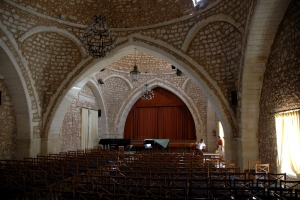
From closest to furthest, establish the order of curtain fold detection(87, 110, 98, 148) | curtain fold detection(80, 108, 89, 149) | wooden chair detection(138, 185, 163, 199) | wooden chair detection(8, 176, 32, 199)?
wooden chair detection(138, 185, 163, 199), wooden chair detection(8, 176, 32, 199), curtain fold detection(80, 108, 89, 149), curtain fold detection(87, 110, 98, 148)

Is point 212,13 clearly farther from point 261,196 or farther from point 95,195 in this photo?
point 95,195

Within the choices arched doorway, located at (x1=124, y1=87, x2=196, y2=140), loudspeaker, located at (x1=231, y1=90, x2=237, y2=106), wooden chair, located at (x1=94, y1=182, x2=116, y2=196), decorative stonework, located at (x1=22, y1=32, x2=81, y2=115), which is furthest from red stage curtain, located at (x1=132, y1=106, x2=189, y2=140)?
wooden chair, located at (x1=94, y1=182, x2=116, y2=196)

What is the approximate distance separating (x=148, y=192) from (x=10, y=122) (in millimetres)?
8803

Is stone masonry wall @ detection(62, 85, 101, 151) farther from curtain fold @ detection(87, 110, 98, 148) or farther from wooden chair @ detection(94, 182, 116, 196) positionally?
wooden chair @ detection(94, 182, 116, 196)

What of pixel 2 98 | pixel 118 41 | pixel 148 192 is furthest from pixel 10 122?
pixel 148 192

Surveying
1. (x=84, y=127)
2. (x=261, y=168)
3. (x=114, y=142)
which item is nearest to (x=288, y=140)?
(x=261, y=168)

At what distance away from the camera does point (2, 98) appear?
35.3 feet

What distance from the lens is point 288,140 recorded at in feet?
22.8

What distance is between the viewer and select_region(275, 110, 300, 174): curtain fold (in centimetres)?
655

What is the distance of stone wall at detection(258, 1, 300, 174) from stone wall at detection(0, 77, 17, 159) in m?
9.72

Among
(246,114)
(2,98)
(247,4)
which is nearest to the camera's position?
(247,4)

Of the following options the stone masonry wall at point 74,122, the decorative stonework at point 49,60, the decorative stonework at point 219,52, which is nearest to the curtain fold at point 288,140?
the decorative stonework at point 219,52

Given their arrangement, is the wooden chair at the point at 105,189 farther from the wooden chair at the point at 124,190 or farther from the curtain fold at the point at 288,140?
the curtain fold at the point at 288,140

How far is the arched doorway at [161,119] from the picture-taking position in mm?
20984
